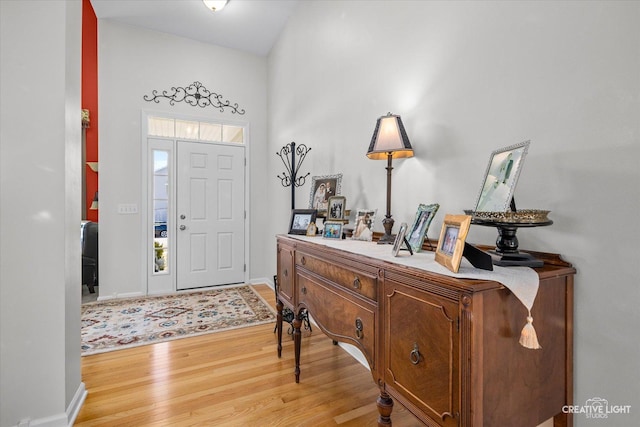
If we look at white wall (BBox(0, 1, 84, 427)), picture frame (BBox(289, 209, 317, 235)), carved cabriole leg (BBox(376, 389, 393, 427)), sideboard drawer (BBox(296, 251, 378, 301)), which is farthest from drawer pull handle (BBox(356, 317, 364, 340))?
white wall (BBox(0, 1, 84, 427))

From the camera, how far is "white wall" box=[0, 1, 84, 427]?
61.1 inches

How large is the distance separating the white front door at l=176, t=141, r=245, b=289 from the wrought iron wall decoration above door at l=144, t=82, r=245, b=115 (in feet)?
1.90

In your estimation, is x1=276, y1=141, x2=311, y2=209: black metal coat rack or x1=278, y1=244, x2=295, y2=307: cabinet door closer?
x1=278, y1=244, x2=295, y2=307: cabinet door

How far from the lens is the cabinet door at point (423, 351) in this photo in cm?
92

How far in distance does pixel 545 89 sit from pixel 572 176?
36 centimetres

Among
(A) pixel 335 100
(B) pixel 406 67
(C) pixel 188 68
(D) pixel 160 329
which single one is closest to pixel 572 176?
(B) pixel 406 67

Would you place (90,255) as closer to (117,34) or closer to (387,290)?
(117,34)

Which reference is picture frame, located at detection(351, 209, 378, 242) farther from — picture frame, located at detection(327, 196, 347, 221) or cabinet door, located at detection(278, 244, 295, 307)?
cabinet door, located at detection(278, 244, 295, 307)

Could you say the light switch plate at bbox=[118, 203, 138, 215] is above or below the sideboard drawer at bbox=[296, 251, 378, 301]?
above

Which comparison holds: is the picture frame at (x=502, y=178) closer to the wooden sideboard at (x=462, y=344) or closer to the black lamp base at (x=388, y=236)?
the wooden sideboard at (x=462, y=344)

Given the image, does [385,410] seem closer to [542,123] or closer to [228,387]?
[228,387]

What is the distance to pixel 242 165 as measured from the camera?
14.9ft

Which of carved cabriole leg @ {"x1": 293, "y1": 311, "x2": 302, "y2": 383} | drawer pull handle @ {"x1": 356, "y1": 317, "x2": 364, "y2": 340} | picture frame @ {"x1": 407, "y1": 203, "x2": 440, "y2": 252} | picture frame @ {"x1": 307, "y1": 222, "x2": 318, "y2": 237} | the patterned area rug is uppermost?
picture frame @ {"x1": 407, "y1": 203, "x2": 440, "y2": 252}

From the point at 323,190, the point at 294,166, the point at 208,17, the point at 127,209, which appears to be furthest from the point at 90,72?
the point at 323,190
